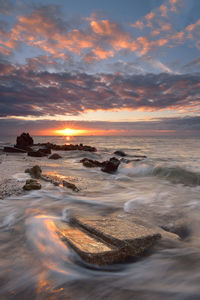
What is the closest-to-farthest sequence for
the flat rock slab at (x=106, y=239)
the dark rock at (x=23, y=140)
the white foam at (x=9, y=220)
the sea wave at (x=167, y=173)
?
the flat rock slab at (x=106, y=239) → the white foam at (x=9, y=220) → the sea wave at (x=167, y=173) → the dark rock at (x=23, y=140)

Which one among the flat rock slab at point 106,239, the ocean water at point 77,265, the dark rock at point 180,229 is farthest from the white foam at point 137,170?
the flat rock slab at point 106,239

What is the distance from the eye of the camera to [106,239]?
85.9 inches

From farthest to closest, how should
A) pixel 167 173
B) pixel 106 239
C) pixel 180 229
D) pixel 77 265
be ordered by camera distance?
pixel 167 173, pixel 180 229, pixel 106 239, pixel 77 265

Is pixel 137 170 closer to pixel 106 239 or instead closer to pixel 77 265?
pixel 106 239

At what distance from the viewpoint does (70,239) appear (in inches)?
90.0

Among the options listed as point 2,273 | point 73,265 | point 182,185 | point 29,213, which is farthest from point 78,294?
point 182,185

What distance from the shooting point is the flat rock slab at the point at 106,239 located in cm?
199

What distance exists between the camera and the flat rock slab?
1.99m

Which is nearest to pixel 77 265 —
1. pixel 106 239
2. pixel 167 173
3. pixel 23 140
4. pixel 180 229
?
pixel 106 239

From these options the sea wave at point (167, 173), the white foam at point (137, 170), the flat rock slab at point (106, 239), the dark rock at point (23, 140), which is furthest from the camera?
the dark rock at point (23, 140)

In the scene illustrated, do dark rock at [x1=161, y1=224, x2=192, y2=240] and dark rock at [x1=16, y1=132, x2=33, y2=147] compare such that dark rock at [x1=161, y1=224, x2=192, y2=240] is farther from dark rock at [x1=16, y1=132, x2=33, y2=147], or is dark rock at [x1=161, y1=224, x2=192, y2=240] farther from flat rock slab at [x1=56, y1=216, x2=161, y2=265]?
dark rock at [x1=16, y1=132, x2=33, y2=147]

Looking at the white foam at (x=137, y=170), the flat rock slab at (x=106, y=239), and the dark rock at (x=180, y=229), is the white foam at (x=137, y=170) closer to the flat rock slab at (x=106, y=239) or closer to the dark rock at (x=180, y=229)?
the dark rock at (x=180, y=229)

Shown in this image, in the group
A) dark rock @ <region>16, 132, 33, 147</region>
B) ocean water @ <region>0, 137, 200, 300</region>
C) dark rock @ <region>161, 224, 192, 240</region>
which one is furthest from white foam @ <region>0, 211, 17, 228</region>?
dark rock @ <region>16, 132, 33, 147</region>

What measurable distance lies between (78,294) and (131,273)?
62cm
